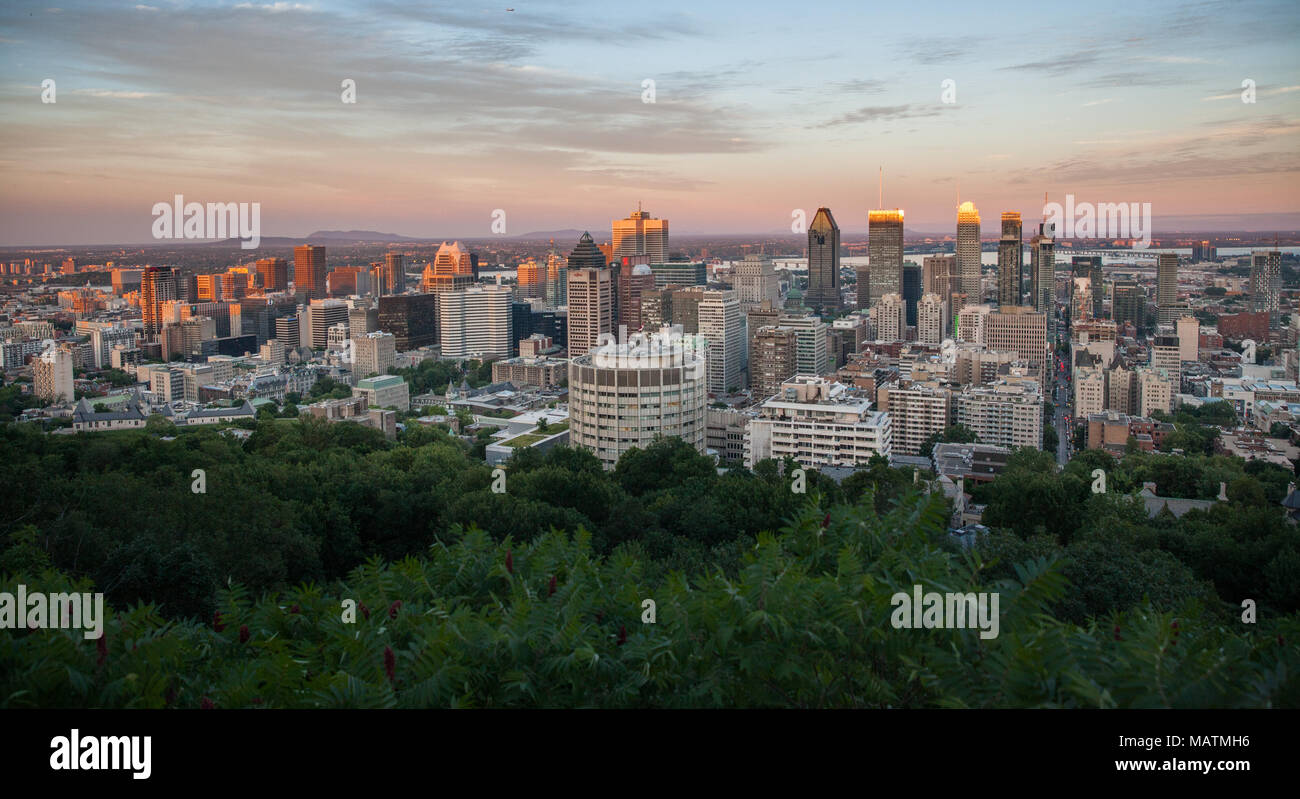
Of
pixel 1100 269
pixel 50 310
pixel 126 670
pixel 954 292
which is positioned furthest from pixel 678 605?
pixel 954 292

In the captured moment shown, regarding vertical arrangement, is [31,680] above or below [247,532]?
above

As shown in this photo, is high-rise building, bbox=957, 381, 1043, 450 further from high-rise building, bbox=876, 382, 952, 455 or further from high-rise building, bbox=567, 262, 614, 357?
high-rise building, bbox=567, 262, 614, 357

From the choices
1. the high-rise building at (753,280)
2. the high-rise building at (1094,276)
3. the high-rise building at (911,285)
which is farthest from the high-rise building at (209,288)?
the high-rise building at (1094,276)

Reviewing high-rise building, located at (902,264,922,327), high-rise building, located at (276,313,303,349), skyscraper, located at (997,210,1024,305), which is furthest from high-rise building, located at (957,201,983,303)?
high-rise building, located at (276,313,303,349)

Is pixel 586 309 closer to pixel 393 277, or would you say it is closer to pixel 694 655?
pixel 393 277

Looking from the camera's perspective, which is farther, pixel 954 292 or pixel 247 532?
pixel 954 292

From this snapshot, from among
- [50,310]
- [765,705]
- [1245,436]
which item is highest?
[50,310]
